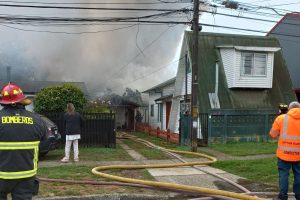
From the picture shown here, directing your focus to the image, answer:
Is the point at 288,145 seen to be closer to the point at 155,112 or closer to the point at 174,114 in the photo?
the point at 174,114

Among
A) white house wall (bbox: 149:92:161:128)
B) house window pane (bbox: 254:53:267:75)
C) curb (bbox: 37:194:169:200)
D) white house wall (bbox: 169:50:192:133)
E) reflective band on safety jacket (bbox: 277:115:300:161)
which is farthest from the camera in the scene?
white house wall (bbox: 149:92:161:128)

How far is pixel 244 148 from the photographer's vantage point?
53.4 feet

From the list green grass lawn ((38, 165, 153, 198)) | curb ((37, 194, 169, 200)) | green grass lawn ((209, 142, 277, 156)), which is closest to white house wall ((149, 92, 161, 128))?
green grass lawn ((209, 142, 277, 156))

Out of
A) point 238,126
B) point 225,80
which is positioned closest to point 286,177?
point 238,126

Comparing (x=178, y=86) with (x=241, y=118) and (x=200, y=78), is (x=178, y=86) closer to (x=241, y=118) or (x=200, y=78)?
(x=200, y=78)

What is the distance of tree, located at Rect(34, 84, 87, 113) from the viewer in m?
17.3

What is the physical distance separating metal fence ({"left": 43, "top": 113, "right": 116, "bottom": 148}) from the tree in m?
1.92

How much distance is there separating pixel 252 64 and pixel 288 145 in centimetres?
1564

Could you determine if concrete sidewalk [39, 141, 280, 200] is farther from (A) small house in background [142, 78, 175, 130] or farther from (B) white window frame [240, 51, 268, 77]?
(A) small house in background [142, 78, 175, 130]

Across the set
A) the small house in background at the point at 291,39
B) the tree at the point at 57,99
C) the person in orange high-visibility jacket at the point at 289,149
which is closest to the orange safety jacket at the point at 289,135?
the person in orange high-visibility jacket at the point at 289,149

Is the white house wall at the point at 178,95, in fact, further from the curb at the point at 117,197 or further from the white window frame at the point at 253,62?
the curb at the point at 117,197

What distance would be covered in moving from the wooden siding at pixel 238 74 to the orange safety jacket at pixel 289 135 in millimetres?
14649

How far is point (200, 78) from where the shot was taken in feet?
70.4

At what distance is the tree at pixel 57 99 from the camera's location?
56.9 feet
